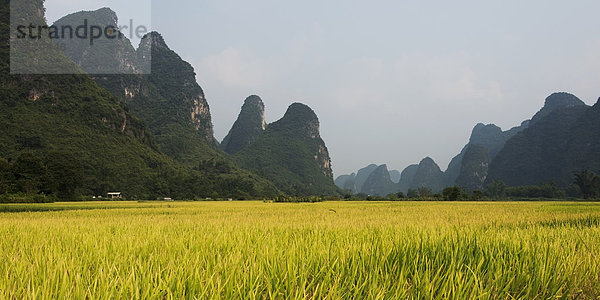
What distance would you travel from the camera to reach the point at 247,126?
189m

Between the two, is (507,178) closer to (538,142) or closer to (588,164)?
(538,142)

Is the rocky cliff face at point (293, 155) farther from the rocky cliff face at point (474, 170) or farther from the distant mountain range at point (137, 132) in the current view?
the rocky cliff face at point (474, 170)

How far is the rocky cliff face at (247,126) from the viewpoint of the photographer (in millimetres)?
186375

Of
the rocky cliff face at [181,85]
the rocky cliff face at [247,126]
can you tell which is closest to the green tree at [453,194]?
the rocky cliff face at [181,85]

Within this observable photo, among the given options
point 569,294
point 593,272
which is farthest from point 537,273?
point 593,272

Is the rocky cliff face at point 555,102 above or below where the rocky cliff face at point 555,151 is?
above

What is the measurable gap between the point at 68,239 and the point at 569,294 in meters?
4.94

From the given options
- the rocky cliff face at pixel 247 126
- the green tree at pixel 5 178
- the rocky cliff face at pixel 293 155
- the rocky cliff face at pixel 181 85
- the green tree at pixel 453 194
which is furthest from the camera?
the rocky cliff face at pixel 247 126

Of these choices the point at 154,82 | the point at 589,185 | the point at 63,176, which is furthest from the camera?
the point at 154,82

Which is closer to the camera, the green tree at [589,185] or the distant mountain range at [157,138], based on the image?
the distant mountain range at [157,138]

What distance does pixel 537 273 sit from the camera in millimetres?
1846

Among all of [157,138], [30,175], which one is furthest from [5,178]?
[157,138]

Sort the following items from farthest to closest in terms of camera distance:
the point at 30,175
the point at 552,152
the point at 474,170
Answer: the point at 474,170 → the point at 552,152 → the point at 30,175

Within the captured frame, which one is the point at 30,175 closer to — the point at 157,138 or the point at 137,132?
the point at 137,132
